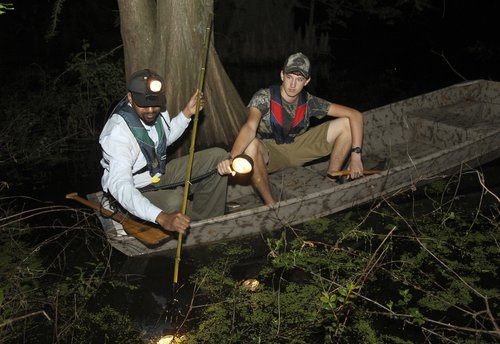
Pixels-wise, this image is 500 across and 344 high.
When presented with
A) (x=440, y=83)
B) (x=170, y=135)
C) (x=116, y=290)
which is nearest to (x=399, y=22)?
(x=440, y=83)

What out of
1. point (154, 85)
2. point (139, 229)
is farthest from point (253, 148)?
point (139, 229)

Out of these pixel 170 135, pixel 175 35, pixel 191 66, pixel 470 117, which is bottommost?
pixel 470 117

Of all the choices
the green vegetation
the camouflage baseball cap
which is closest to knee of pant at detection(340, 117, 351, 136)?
the camouflage baseball cap

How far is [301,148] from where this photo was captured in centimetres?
632

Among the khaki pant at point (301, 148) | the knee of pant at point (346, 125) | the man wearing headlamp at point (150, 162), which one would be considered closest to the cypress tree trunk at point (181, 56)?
the khaki pant at point (301, 148)

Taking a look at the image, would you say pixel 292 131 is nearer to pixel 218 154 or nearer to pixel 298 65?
pixel 298 65

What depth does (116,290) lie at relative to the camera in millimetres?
5039

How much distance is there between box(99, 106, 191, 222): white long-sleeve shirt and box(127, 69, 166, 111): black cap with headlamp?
27 centimetres

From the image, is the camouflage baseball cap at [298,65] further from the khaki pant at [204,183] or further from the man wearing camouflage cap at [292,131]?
the khaki pant at [204,183]

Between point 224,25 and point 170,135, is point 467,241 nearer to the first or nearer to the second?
point 170,135

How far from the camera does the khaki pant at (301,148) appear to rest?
624 centimetres

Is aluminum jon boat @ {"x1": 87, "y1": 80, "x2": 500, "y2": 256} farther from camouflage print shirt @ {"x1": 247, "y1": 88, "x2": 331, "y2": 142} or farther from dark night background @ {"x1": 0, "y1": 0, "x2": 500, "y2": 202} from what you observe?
dark night background @ {"x1": 0, "y1": 0, "x2": 500, "y2": 202}

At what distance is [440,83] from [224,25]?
6.50 meters

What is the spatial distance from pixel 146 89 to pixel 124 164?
2.47ft
